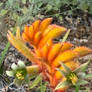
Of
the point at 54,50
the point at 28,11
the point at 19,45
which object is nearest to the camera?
the point at 54,50

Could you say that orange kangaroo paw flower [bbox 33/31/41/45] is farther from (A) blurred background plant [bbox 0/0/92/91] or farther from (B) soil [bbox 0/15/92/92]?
(B) soil [bbox 0/15/92/92]

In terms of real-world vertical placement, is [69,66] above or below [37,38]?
below

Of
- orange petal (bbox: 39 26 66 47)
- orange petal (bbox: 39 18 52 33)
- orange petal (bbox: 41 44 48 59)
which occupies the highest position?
orange petal (bbox: 39 18 52 33)

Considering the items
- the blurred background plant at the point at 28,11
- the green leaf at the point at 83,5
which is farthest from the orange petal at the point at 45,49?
the green leaf at the point at 83,5

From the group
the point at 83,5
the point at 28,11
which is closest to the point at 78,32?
the point at 83,5

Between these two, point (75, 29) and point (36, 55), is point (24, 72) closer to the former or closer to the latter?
point (36, 55)

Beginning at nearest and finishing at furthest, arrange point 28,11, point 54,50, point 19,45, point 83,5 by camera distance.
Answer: point 54,50 < point 19,45 < point 28,11 < point 83,5

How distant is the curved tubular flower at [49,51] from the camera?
132 cm

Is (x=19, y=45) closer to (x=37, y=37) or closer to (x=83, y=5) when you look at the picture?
(x=37, y=37)

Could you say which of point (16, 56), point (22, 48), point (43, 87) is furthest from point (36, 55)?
point (16, 56)

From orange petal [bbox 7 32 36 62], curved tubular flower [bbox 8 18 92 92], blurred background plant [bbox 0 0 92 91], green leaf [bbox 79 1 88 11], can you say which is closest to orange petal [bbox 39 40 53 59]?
curved tubular flower [bbox 8 18 92 92]

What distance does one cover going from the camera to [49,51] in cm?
134

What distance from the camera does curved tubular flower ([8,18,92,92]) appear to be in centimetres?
132

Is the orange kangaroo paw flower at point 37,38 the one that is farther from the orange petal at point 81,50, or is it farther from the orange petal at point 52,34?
the orange petal at point 81,50
